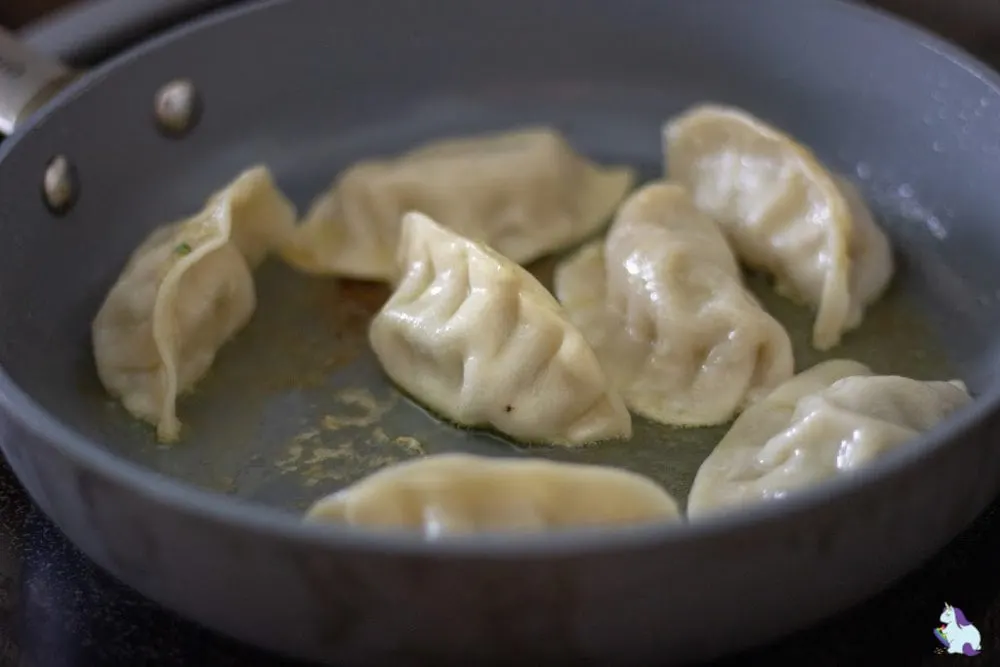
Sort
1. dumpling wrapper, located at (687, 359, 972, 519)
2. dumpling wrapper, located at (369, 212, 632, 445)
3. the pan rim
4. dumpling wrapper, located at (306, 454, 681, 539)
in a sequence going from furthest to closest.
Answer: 1. dumpling wrapper, located at (369, 212, 632, 445)
2. dumpling wrapper, located at (687, 359, 972, 519)
3. dumpling wrapper, located at (306, 454, 681, 539)
4. the pan rim

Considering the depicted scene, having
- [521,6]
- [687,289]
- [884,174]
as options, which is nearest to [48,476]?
[687,289]

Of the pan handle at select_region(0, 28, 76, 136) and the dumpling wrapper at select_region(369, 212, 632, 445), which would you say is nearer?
the dumpling wrapper at select_region(369, 212, 632, 445)

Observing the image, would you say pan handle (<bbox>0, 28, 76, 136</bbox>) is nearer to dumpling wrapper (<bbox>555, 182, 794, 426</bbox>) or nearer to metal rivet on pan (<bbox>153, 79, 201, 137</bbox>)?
metal rivet on pan (<bbox>153, 79, 201, 137</bbox>)

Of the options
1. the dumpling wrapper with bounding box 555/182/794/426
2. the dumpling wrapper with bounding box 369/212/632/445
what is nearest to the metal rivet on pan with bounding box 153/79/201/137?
the dumpling wrapper with bounding box 369/212/632/445

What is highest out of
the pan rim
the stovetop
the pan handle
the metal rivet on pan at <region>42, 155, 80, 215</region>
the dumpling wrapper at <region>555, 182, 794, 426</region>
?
the pan handle

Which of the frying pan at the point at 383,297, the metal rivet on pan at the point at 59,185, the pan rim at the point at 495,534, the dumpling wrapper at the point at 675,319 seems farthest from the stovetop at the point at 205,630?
the metal rivet on pan at the point at 59,185

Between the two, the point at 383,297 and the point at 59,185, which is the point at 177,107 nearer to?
the point at 59,185
